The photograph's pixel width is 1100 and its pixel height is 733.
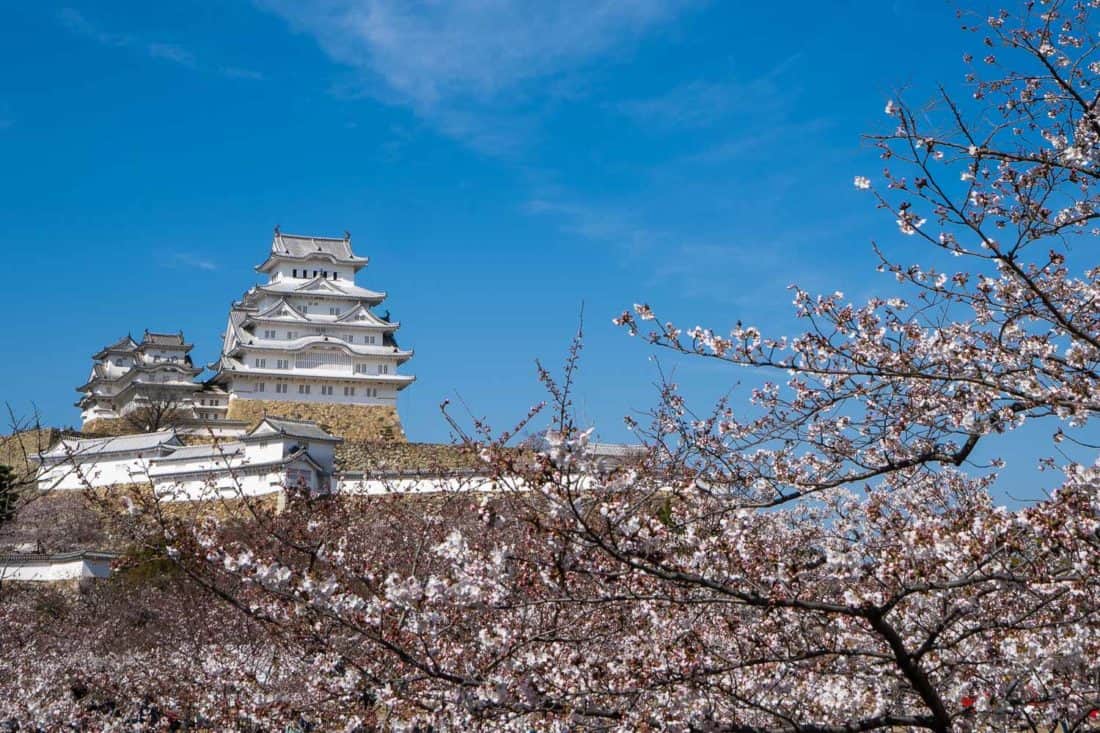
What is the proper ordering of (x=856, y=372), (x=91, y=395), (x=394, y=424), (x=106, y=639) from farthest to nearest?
(x=91, y=395), (x=394, y=424), (x=106, y=639), (x=856, y=372)

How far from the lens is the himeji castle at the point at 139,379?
39.9m

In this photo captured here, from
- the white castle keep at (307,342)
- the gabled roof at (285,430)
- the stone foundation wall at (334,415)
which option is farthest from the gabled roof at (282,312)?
the gabled roof at (285,430)

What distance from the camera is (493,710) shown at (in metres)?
3.62

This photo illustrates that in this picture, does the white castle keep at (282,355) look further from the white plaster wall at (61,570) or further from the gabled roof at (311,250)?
the white plaster wall at (61,570)

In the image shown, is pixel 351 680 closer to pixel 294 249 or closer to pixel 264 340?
pixel 264 340

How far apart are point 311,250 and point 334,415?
377 inches

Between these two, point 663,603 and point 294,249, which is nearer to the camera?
point 663,603

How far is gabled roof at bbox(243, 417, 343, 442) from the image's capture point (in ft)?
91.8

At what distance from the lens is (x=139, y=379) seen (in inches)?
1633

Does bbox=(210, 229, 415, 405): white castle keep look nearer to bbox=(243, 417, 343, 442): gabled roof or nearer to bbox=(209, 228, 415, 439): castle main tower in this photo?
bbox=(209, 228, 415, 439): castle main tower

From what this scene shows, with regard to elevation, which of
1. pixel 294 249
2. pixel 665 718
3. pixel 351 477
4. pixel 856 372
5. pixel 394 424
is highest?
pixel 294 249

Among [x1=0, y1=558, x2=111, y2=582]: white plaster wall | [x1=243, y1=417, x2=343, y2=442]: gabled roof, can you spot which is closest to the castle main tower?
[x1=243, y1=417, x2=343, y2=442]: gabled roof

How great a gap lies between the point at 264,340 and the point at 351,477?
46.8ft

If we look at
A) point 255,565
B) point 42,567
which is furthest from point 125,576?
point 255,565
